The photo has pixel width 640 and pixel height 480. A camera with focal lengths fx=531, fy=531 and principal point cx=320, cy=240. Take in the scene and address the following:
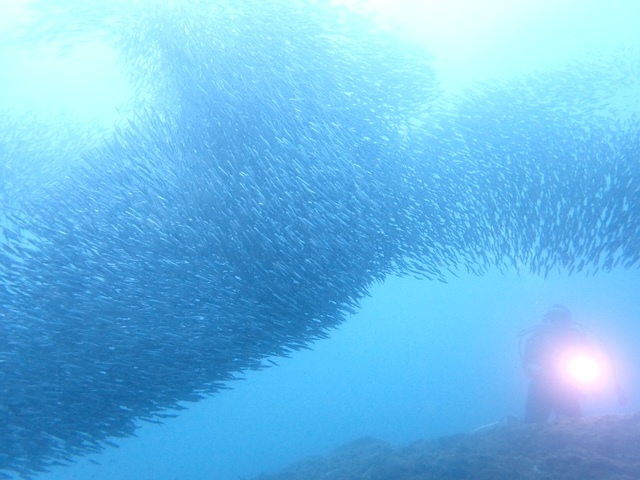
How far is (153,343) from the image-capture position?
843 centimetres

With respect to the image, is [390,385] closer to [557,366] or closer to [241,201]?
[557,366]

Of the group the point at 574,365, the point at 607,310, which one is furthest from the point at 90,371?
the point at 607,310

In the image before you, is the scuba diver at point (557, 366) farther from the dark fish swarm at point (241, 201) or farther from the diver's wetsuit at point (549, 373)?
the dark fish swarm at point (241, 201)

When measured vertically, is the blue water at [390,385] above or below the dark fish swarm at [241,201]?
above

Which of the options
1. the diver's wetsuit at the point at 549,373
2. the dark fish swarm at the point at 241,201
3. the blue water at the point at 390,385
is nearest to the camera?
the dark fish swarm at the point at 241,201

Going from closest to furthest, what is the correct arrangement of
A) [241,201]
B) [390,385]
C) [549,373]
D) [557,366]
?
[241,201] < [549,373] < [557,366] < [390,385]

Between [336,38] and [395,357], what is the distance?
28.4 metres

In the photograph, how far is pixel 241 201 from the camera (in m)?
8.53

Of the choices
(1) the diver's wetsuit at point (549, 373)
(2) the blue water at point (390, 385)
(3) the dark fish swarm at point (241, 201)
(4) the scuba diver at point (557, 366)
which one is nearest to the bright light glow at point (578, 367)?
(4) the scuba diver at point (557, 366)

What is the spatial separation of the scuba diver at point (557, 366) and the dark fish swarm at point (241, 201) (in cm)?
158

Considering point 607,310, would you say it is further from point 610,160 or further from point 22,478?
point 22,478

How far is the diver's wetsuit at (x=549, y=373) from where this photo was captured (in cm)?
1094

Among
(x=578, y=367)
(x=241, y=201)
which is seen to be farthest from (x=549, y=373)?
(x=241, y=201)

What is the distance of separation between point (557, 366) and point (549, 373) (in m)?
0.27
